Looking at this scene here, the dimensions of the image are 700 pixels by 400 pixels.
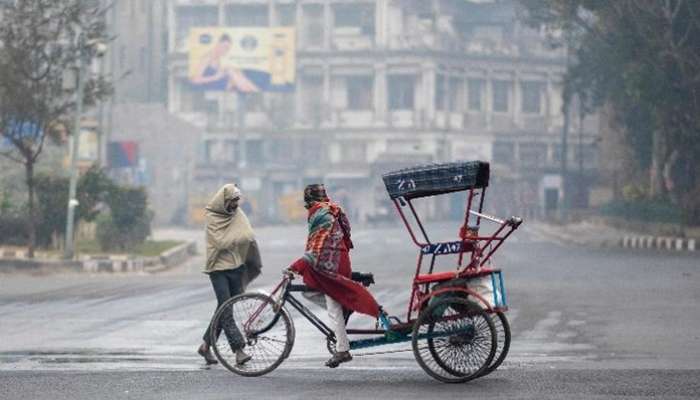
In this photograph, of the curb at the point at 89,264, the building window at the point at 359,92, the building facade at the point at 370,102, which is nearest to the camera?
the curb at the point at 89,264

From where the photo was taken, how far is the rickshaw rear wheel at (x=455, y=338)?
36.8 feet

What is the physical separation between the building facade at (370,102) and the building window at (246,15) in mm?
70

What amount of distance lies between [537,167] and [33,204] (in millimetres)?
70149

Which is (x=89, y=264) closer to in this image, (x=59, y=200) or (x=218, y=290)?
(x=59, y=200)

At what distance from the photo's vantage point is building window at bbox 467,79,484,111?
341 feet

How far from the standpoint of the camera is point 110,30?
89.6 meters

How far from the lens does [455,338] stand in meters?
11.2

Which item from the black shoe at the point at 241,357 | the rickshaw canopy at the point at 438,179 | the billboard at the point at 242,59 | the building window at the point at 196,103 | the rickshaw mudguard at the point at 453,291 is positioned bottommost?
the black shoe at the point at 241,357

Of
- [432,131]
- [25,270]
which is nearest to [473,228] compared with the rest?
[25,270]

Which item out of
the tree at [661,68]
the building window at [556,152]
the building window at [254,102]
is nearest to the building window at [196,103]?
the building window at [254,102]

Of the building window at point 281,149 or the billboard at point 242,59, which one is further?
the building window at point 281,149

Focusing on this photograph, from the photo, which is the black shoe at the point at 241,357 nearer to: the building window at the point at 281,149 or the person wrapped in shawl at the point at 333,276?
the person wrapped in shawl at the point at 333,276

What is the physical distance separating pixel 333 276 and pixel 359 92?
3602 inches

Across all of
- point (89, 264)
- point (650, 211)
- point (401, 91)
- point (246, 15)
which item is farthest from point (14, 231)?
point (246, 15)
